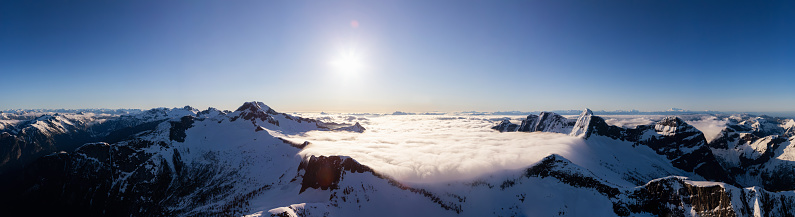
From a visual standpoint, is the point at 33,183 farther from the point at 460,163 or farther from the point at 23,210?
the point at 460,163

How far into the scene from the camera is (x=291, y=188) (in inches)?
6718

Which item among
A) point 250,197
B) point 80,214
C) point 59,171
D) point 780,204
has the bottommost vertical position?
point 80,214

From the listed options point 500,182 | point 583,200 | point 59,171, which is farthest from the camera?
point 59,171

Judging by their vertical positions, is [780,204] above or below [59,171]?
above

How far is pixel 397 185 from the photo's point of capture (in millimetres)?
140500

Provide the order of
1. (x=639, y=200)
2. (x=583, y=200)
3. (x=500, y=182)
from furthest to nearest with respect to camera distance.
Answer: (x=500, y=182) → (x=583, y=200) → (x=639, y=200)

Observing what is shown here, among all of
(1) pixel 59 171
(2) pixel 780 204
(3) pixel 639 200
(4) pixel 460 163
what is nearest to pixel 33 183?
(1) pixel 59 171

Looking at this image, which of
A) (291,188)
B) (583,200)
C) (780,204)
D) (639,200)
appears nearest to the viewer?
(780,204)

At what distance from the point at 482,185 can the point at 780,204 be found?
9166cm

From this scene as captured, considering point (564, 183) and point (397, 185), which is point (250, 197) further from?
point (564, 183)

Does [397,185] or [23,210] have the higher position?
[397,185]

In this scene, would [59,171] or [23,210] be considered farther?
[59,171]

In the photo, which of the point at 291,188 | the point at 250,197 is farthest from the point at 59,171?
the point at 291,188

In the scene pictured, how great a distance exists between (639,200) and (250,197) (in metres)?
201
